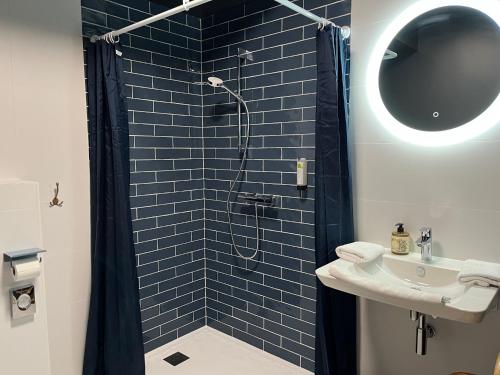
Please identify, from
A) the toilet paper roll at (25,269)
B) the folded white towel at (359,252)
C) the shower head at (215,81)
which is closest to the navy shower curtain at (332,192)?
the folded white towel at (359,252)

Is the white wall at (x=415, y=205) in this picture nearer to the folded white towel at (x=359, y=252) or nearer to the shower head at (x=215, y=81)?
the folded white towel at (x=359, y=252)

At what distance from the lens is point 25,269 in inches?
67.1

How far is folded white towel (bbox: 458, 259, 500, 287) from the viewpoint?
1.53 m

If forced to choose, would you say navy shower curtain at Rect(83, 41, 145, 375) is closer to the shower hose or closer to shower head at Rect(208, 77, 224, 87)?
shower head at Rect(208, 77, 224, 87)

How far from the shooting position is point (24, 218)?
1.79m

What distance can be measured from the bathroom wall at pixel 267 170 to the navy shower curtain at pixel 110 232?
0.82m

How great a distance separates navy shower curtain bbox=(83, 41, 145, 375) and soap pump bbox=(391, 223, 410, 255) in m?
1.46

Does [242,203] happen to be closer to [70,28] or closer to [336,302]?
[336,302]

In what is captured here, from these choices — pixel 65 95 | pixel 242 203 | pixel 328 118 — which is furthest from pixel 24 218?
pixel 328 118

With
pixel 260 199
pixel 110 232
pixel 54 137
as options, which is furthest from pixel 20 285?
pixel 260 199

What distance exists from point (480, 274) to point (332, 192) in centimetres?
74

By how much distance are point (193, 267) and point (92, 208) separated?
1.00 m

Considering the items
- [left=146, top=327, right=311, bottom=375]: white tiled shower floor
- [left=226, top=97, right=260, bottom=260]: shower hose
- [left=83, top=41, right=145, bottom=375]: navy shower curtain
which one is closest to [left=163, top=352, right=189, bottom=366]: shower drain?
[left=146, top=327, right=311, bottom=375]: white tiled shower floor

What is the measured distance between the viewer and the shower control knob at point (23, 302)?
1.73 m
